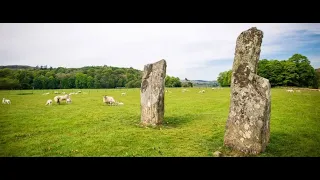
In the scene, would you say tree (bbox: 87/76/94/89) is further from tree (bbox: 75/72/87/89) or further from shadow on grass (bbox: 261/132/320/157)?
shadow on grass (bbox: 261/132/320/157)

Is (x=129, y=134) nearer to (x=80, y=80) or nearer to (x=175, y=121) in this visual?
(x=175, y=121)

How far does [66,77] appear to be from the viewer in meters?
17.9

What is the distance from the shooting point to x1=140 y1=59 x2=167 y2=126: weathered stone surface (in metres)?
11.0

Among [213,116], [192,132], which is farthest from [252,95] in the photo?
[213,116]

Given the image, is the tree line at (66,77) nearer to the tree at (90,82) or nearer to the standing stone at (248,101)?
the tree at (90,82)

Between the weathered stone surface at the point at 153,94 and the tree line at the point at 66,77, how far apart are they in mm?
6767

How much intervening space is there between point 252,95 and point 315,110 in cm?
812

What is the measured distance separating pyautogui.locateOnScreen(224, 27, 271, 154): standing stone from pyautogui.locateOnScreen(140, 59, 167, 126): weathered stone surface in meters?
3.67
